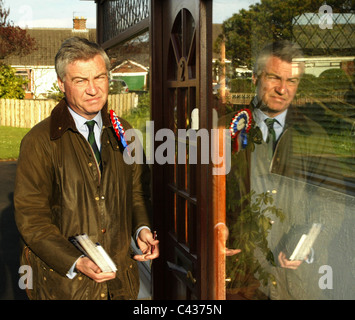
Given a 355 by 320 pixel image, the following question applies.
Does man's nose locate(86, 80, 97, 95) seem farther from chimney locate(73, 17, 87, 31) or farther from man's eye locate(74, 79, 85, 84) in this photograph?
chimney locate(73, 17, 87, 31)

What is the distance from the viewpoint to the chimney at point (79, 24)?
69.6ft

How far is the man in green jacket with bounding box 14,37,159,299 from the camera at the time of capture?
268 cm

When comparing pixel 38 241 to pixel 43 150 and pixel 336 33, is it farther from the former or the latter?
pixel 336 33

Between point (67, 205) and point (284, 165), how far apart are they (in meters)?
1.01

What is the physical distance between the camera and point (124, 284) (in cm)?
294

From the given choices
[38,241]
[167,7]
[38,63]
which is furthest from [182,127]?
[38,63]

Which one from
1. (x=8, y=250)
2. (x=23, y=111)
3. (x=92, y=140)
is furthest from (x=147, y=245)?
(x=23, y=111)

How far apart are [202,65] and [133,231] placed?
980 mm

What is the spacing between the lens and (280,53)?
2463 millimetres

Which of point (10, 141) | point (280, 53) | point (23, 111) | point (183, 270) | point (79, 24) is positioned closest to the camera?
point (280, 53)

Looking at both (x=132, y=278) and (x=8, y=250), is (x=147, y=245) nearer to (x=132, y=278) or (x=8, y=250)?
(x=132, y=278)

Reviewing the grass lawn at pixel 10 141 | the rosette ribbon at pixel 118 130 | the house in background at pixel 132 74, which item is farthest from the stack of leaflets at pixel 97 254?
the grass lawn at pixel 10 141

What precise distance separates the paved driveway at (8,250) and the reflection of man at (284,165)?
3521mm

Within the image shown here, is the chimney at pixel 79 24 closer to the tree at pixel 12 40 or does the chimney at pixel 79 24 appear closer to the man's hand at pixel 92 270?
the tree at pixel 12 40
